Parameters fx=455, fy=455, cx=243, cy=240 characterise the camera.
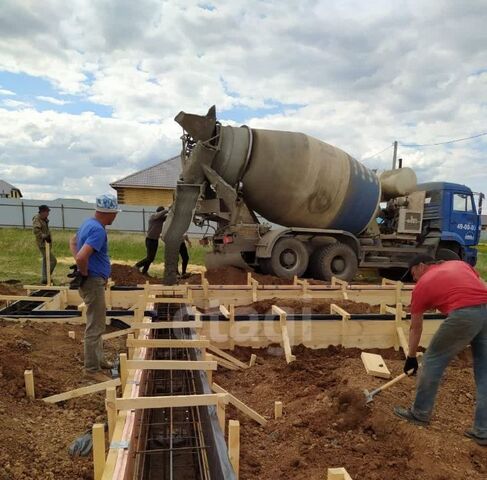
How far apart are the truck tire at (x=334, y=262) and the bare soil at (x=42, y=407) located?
5.67m

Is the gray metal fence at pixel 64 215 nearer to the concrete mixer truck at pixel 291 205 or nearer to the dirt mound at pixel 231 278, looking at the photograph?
the concrete mixer truck at pixel 291 205

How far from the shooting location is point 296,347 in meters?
5.27

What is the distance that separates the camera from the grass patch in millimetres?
11555

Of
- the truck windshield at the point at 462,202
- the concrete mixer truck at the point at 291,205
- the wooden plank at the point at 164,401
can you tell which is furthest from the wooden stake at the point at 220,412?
the truck windshield at the point at 462,202

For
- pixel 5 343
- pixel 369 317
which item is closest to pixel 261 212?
pixel 369 317

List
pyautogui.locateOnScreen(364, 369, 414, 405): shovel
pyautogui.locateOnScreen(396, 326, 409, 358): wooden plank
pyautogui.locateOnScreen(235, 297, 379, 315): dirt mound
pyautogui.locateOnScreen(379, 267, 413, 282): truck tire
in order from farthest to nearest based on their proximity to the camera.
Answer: pyautogui.locateOnScreen(379, 267, 413, 282): truck tire < pyautogui.locateOnScreen(235, 297, 379, 315): dirt mound < pyautogui.locateOnScreen(396, 326, 409, 358): wooden plank < pyautogui.locateOnScreen(364, 369, 414, 405): shovel

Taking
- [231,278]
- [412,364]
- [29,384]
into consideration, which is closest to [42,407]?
[29,384]

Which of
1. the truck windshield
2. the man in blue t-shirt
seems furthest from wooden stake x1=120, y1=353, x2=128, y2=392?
the truck windshield

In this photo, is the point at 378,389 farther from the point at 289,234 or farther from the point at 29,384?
the point at 289,234

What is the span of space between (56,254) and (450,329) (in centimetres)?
1520

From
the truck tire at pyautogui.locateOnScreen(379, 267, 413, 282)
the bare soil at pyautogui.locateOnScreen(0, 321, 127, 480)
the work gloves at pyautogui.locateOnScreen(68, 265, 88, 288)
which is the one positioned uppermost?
the work gloves at pyautogui.locateOnScreen(68, 265, 88, 288)

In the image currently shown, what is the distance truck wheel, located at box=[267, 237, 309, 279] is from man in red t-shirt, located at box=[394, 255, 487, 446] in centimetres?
609

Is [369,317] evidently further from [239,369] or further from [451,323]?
[451,323]

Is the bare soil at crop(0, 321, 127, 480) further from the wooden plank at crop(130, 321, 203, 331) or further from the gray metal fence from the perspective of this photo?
the gray metal fence
